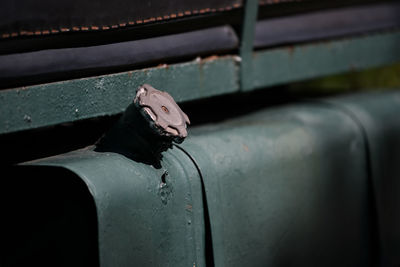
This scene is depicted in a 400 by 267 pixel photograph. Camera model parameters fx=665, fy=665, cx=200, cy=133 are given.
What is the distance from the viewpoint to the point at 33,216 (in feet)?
5.57

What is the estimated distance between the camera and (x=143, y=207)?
1640mm

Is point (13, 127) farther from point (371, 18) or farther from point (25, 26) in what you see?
point (371, 18)

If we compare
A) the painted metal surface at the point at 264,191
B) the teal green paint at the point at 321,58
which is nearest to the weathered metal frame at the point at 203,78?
the teal green paint at the point at 321,58

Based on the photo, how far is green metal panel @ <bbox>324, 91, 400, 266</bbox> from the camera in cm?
247

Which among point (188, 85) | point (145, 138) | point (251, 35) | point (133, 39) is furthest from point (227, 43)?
point (145, 138)

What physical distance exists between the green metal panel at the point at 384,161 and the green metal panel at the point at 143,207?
3.05 feet

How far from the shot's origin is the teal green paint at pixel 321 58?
2432 millimetres

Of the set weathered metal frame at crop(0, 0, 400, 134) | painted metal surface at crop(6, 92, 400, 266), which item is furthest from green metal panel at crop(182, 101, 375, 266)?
weathered metal frame at crop(0, 0, 400, 134)

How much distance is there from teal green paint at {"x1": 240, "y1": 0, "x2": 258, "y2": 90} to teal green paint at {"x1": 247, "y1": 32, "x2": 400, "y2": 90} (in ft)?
0.08

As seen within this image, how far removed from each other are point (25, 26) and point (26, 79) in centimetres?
14

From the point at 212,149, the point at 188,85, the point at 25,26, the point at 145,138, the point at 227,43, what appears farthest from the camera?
the point at 227,43

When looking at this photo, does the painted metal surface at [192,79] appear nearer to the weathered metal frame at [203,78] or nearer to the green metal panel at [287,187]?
the weathered metal frame at [203,78]

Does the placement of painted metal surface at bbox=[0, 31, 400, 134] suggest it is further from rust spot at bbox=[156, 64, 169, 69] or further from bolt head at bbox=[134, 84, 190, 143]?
bolt head at bbox=[134, 84, 190, 143]

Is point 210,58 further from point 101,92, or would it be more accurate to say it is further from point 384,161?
point 384,161
